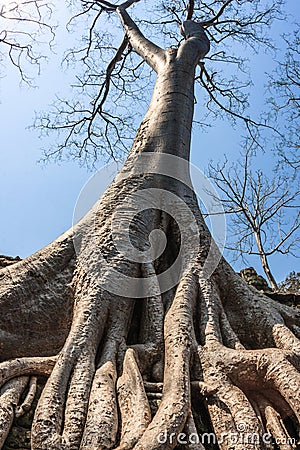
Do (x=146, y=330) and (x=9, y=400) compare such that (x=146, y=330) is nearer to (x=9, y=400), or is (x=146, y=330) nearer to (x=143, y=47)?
(x=9, y=400)

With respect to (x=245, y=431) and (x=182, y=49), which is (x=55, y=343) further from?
(x=182, y=49)

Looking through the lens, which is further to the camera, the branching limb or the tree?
the branching limb

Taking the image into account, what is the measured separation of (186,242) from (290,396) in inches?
54.1

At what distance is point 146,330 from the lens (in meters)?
2.67

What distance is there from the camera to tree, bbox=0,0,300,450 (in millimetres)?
1988

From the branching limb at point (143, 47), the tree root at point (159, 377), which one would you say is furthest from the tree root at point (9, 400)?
the branching limb at point (143, 47)

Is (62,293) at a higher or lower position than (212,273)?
lower

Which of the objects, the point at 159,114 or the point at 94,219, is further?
the point at 159,114

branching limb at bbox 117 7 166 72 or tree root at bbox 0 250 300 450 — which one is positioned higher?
branching limb at bbox 117 7 166 72

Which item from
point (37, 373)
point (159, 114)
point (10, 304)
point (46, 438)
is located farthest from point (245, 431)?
point (159, 114)

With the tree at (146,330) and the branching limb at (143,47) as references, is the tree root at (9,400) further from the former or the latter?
the branching limb at (143,47)

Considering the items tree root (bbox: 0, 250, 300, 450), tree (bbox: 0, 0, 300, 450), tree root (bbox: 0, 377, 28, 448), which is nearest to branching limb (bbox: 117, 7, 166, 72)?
tree (bbox: 0, 0, 300, 450)

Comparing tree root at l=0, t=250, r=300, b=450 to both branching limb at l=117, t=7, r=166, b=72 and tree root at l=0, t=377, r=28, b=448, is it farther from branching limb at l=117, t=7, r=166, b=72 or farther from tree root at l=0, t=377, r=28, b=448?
branching limb at l=117, t=7, r=166, b=72

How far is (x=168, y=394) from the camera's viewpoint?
2.05 meters
